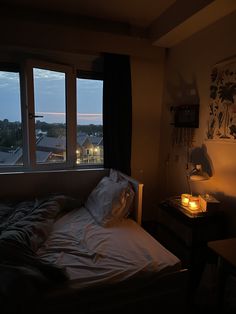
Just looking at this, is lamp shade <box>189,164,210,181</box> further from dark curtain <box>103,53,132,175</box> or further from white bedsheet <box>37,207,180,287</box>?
dark curtain <box>103,53,132,175</box>

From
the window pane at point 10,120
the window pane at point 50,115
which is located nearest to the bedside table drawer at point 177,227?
the window pane at point 50,115

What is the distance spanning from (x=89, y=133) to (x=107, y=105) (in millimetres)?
454

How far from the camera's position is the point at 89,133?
9.70 ft

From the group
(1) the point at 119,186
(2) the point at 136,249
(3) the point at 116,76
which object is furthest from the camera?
(3) the point at 116,76

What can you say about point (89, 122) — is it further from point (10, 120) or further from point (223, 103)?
point (223, 103)

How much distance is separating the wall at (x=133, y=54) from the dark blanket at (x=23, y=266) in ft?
5.12

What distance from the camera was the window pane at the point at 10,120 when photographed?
260 cm

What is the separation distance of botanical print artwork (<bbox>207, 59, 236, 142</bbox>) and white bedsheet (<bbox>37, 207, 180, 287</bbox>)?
107cm

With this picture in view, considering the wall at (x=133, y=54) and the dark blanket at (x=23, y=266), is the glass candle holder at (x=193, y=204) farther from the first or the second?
the dark blanket at (x=23, y=266)

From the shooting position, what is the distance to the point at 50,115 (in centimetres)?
275

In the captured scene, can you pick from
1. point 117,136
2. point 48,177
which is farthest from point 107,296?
point 117,136

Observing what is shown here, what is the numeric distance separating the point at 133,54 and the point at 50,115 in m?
1.17

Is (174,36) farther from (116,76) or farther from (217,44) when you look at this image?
(116,76)

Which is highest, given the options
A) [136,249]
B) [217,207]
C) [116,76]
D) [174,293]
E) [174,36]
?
[174,36]
